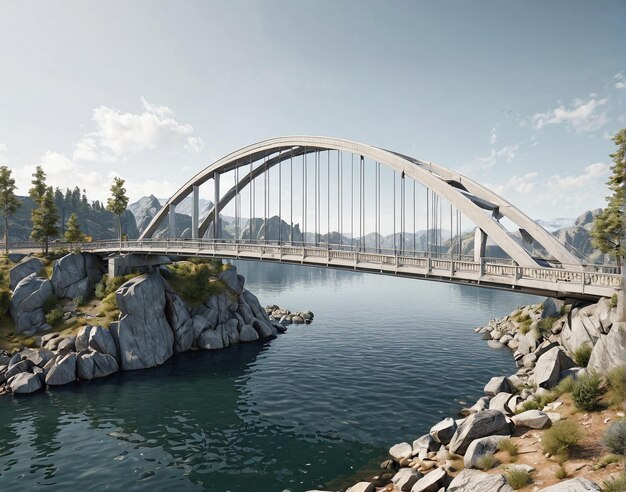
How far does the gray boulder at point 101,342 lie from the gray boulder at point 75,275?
10.9 meters

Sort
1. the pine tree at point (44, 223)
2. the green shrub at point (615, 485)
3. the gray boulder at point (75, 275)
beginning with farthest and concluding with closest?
the pine tree at point (44, 223)
the gray boulder at point (75, 275)
the green shrub at point (615, 485)

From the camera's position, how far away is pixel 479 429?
596 inches

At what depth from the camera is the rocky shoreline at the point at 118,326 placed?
29.8 metres

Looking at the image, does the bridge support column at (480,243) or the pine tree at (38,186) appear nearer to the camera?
the bridge support column at (480,243)

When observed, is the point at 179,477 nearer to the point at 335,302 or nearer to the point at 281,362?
the point at 281,362

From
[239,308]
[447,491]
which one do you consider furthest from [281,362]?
[447,491]

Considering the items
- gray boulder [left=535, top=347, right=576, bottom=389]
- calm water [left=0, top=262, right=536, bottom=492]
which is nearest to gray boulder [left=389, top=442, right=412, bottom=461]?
calm water [left=0, top=262, right=536, bottom=492]

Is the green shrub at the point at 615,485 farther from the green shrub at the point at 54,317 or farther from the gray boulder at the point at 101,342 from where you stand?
the green shrub at the point at 54,317

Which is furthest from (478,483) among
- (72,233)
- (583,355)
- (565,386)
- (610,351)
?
(72,233)

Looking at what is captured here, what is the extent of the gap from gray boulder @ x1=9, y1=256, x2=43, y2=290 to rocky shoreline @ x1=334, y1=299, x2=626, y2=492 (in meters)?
44.1

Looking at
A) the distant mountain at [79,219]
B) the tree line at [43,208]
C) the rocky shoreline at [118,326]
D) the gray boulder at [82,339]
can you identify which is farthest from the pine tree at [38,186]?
the distant mountain at [79,219]

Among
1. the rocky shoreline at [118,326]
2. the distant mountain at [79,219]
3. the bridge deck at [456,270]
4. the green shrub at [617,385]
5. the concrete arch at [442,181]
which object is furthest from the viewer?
the distant mountain at [79,219]

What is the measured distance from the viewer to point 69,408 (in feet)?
80.2

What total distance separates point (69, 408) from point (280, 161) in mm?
34047
